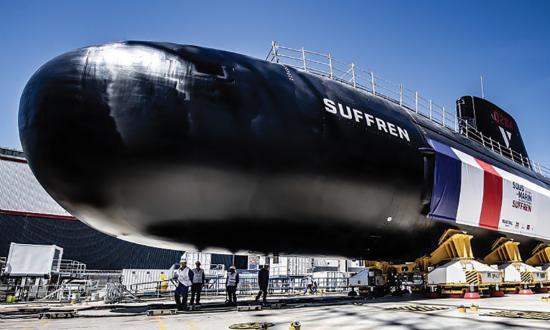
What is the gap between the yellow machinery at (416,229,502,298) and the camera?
1226 centimetres

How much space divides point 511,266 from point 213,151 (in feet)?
44.5

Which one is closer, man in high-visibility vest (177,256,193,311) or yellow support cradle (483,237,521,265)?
man in high-visibility vest (177,256,193,311)

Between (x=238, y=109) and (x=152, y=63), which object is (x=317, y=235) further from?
(x=152, y=63)

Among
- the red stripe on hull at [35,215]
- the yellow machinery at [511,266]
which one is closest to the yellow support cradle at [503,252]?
the yellow machinery at [511,266]

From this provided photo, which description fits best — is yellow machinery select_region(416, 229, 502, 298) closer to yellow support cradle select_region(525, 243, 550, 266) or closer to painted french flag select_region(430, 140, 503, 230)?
painted french flag select_region(430, 140, 503, 230)

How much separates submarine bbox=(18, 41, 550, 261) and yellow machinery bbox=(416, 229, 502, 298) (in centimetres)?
300

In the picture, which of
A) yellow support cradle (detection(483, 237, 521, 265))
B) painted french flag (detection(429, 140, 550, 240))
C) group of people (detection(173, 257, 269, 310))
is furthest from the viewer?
yellow support cradle (detection(483, 237, 521, 265))

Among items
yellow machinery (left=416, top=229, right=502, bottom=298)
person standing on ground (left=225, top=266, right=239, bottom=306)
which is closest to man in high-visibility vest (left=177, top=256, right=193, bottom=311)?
person standing on ground (left=225, top=266, right=239, bottom=306)

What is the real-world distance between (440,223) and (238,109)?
8.12 m

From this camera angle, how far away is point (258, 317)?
8.06 meters

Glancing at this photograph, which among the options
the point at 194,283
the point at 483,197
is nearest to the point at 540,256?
the point at 483,197

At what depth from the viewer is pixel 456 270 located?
483 inches

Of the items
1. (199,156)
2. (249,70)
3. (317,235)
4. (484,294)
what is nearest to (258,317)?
(317,235)

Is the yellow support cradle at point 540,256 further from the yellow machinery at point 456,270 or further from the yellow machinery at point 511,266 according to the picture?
the yellow machinery at point 456,270
